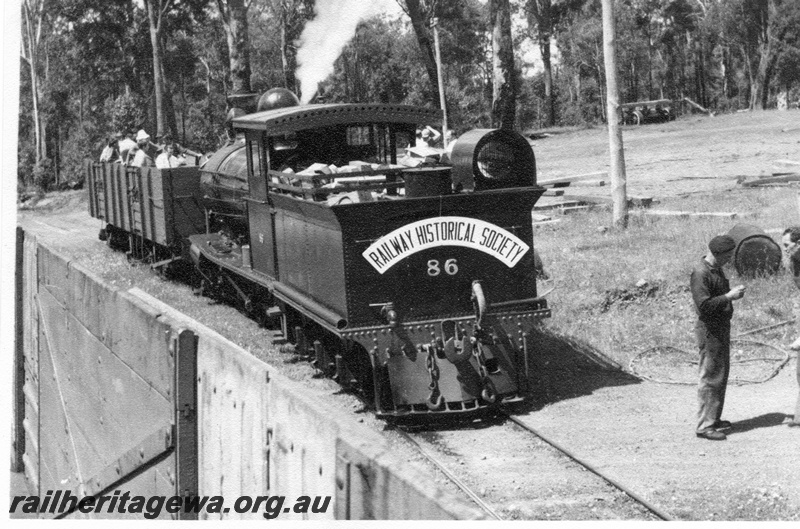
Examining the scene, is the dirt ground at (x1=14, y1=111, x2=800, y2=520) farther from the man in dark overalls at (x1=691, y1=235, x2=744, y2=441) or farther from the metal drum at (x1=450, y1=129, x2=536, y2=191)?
the metal drum at (x1=450, y1=129, x2=536, y2=191)

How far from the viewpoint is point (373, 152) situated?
36.5 ft

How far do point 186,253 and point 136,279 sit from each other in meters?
2.12

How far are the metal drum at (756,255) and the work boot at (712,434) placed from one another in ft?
15.6

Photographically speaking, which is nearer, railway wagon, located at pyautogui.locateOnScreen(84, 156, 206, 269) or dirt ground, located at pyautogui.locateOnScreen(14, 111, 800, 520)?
dirt ground, located at pyautogui.locateOnScreen(14, 111, 800, 520)

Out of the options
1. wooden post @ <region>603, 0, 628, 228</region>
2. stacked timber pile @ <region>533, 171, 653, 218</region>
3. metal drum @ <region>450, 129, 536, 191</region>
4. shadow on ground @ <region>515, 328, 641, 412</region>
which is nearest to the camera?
metal drum @ <region>450, 129, 536, 191</region>

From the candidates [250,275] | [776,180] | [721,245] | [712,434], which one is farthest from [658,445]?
[776,180]

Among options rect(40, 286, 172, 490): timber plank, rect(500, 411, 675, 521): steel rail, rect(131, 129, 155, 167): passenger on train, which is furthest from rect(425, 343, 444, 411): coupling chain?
rect(131, 129, 155, 167): passenger on train

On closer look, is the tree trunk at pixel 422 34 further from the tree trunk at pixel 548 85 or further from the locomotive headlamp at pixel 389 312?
the locomotive headlamp at pixel 389 312

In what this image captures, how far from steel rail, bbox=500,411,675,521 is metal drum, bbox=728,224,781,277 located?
4.78 meters

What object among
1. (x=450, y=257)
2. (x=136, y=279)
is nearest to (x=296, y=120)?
(x=450, y=257)

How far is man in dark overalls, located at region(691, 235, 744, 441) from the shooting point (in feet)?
25.8

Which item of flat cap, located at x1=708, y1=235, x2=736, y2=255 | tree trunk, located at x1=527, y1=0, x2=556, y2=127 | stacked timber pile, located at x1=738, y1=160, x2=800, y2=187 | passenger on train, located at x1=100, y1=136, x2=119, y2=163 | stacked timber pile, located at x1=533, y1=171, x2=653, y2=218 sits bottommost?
flat cap, located at x1=708, y1=235, x2=736, y2=255

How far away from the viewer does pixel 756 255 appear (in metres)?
12.6

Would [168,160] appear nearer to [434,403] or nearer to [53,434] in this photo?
[53,434]
